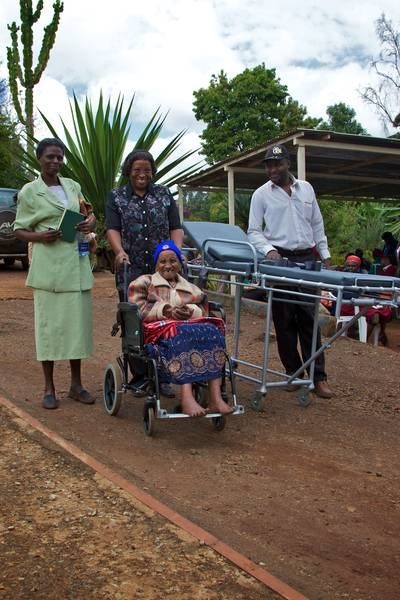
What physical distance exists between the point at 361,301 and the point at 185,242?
2.33m

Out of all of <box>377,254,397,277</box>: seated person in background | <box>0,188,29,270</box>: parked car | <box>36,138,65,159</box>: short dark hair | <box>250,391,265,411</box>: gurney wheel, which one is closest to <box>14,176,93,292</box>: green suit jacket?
<box>36,138,65,159</box>: short dark hair

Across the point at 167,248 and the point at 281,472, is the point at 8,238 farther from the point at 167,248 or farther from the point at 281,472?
the point at 281,472

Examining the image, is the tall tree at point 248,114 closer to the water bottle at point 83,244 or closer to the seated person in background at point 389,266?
the seated person in background at point 389,266

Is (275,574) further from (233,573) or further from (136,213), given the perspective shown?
(136,213)

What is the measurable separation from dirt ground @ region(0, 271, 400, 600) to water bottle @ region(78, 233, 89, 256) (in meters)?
1.14

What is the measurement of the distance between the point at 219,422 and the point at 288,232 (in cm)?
173

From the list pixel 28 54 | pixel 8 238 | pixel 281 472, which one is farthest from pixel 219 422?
pixel 28 54

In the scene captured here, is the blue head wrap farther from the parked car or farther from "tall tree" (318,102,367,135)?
"tall tree" (318,102,367,135)

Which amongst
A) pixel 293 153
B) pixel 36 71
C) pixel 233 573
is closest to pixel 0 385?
pixel 233 573

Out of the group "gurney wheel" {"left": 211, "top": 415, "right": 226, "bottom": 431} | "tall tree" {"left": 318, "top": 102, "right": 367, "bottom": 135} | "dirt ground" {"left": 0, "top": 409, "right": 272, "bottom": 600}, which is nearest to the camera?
"dirt ground" {"left": 0, "top": 409, "right": 272, "bottom": 600}

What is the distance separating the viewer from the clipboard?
5004mm

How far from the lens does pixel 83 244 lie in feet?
17.1

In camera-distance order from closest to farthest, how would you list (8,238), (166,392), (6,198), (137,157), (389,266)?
(137,157) → (166,392) → (389,266) → (8,238) → (6,198)

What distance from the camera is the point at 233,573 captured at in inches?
107
